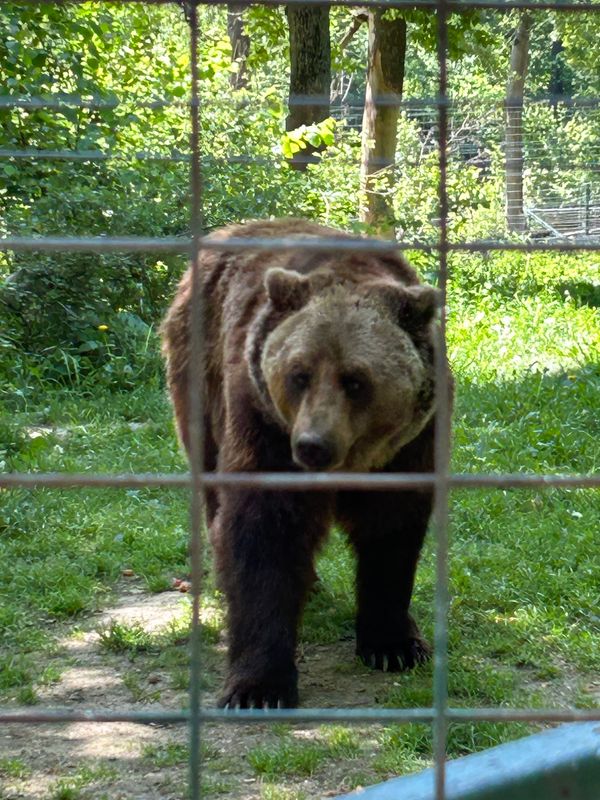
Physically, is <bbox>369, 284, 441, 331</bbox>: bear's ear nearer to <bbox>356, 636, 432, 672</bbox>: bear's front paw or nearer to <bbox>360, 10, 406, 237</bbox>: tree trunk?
<bbox>356, 636, 432, 672</bbox>: bear's front paw

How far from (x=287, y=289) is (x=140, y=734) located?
1603mm

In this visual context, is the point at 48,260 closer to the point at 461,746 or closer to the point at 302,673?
the point at 302,673

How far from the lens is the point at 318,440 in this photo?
153 inches

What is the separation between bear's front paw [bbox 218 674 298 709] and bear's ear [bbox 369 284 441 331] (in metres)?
1.33

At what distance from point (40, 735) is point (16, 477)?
1.99 meters

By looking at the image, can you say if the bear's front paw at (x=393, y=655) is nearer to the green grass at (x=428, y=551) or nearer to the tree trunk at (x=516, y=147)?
the green grass at (x=428, y=551)

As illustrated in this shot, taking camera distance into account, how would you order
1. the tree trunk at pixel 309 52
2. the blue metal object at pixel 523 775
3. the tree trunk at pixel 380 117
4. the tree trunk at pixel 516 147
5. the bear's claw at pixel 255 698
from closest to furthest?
the blue metal object at pixel 523 775
the bear's claw at pixel 255 698
the tree trunk at pixel 516 147
the tree trunk at pixel 380 117
the tree trunk at pixel 309 52

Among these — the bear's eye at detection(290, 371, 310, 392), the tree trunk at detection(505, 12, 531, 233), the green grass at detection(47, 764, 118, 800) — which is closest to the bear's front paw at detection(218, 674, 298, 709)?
the green grass at detection(47, 764, 118, 800)

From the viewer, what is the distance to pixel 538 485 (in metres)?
2.10

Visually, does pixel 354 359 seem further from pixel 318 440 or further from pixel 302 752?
pixel 302 752

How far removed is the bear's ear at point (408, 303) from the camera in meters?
4.22

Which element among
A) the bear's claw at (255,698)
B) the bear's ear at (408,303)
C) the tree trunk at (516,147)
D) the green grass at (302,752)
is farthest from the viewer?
the tree trunk at (516,147)

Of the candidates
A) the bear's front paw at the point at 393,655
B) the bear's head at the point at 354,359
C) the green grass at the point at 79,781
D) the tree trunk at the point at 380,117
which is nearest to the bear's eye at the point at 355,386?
the bear's head at the point at 354,359

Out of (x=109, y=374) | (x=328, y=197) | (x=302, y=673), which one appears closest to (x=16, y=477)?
(x=302, y=673)
